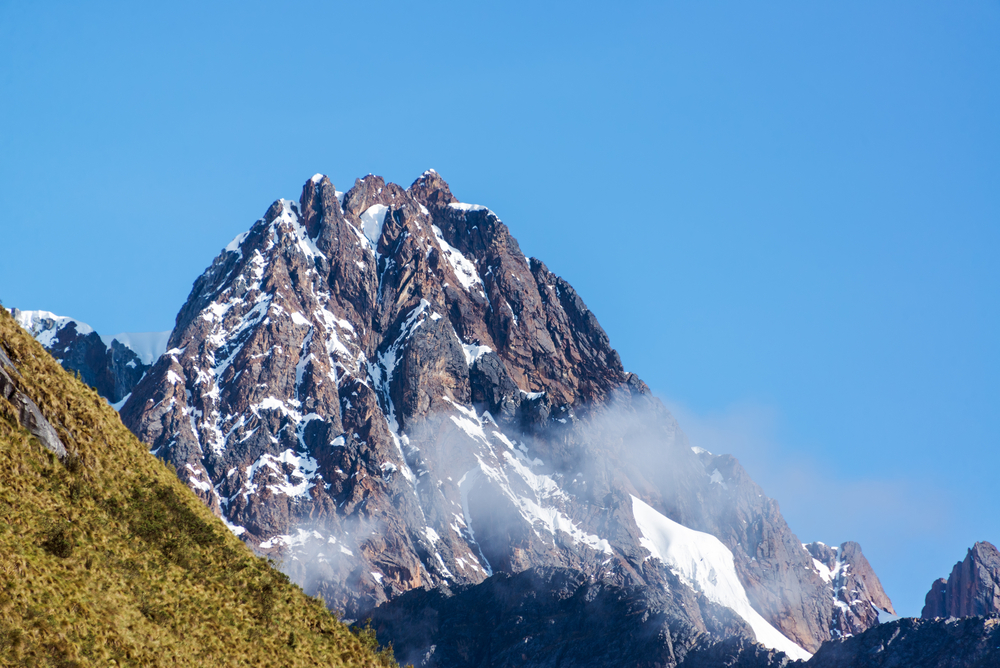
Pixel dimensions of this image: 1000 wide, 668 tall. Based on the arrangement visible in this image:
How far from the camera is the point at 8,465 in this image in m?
37.9

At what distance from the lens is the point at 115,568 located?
3803 centimetres

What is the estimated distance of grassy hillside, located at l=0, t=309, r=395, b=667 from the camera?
3256cm

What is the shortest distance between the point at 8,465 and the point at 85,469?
454cm

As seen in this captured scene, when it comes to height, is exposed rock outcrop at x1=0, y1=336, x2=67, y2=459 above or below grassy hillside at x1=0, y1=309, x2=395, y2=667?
above

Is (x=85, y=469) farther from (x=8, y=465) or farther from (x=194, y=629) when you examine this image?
(x=194, y=629)

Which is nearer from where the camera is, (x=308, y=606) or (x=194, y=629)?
(x=194, y=629)

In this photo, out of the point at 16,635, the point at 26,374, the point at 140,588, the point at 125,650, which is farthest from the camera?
the point at 26,374

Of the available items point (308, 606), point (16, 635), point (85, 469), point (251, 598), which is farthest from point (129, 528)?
point (16, 635)

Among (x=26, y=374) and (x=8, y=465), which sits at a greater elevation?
(x=26, y=374)

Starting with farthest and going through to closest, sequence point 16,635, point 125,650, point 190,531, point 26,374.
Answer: point 190,531, point 26,374, point 125,650, point 16,635

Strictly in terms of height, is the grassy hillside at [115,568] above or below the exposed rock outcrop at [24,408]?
below

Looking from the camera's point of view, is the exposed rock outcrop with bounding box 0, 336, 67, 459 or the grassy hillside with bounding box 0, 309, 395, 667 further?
the exposed rock outcrop with bounding box 0, 336, 67, 459

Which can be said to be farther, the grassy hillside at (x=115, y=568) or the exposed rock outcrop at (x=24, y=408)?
the exposed rock outcrop at (x=24, y=408)

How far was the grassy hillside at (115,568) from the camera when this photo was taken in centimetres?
3256
